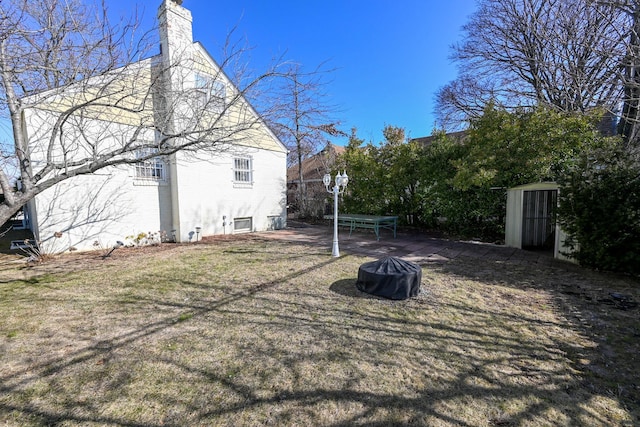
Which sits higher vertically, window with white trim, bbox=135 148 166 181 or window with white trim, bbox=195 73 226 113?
window with white trim, bbox=195 73 226 113

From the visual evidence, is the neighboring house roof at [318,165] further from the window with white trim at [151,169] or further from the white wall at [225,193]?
the window with white trim at [151,169]

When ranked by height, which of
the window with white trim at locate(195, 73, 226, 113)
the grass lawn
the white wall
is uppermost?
the window with white trim at locate(195, 73, 226, 113)

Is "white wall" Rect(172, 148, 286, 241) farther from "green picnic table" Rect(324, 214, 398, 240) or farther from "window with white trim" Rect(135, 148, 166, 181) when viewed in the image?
"green picnic table" Rect(324, 214, 398, 240)

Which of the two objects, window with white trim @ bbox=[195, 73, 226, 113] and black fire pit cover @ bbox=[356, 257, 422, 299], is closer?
black fire pit cover @ bbox=[356, 257, 422, 299]

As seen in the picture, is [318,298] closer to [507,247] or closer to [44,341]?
[44,341]

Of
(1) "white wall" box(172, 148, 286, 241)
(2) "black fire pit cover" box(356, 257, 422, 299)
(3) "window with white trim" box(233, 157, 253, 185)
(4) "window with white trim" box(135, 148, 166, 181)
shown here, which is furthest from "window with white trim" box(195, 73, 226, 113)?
(3) "window with white trim" box(233, 157, 253, 185)

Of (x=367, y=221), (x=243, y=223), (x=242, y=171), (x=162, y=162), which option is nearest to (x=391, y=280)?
(x=367, y=221)

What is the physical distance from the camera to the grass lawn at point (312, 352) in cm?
198

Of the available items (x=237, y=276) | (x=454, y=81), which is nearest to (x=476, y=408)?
(x=237, y=276)

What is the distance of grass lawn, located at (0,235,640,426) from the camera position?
6.48ft

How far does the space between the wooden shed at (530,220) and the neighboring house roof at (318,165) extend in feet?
28.9

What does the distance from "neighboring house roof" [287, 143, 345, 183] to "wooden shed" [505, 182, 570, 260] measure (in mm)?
8799

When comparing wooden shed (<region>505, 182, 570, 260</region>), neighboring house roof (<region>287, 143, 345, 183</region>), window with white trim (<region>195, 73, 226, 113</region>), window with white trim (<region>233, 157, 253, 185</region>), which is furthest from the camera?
neighboring house roof (<region>287, 143, 345, 183</region>)

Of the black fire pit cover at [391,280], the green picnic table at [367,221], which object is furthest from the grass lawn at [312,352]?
the green picnic table at [367,221]
